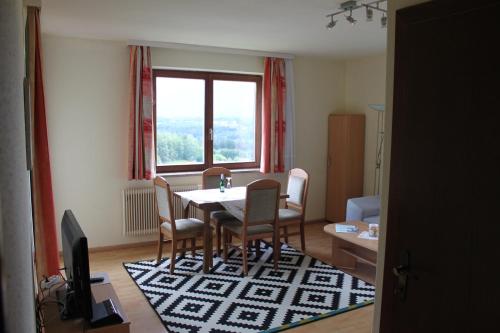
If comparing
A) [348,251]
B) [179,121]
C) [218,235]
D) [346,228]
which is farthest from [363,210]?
[179,121]

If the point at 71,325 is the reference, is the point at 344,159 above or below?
above

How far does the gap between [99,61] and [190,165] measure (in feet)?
5.27

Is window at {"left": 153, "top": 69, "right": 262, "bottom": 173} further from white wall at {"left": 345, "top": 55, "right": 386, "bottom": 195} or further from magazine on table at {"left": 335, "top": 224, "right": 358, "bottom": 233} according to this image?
magazine on table at {"left": 335, "top": 224, "right": 358, "bottom": 233}

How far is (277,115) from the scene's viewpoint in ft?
18.6

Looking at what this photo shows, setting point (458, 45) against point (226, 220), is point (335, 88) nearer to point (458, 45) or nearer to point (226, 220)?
point (226, 220)

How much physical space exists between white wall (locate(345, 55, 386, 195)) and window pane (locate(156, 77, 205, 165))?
2247 mm

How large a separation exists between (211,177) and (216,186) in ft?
0.40

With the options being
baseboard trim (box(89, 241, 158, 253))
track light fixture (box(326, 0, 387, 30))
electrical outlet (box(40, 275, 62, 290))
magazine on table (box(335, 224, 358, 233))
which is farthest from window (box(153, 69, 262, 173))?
electrical outlet (box(40, 275, 62, 290))

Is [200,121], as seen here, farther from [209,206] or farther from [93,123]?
[209,206]

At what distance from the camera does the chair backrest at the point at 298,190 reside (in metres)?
4.84

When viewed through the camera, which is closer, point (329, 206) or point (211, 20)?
point (211, 20)

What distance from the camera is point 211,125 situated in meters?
5.43

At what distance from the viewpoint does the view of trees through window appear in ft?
17.0

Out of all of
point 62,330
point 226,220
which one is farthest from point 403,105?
point 226,220
